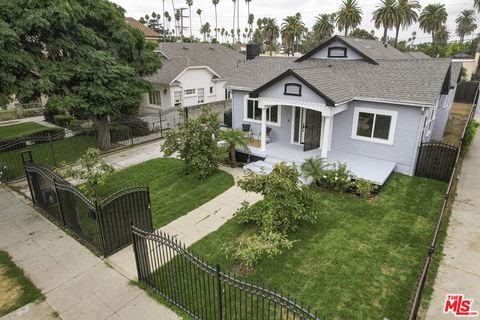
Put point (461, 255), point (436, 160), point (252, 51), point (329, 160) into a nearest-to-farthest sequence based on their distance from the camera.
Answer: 1. point (461, 255)
2. point (436, 160)
3. point (329, 160)
4. point (252, 51)

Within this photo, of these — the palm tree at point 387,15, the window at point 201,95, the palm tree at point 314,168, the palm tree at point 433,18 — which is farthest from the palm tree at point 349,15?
the palm tree at point 314,168

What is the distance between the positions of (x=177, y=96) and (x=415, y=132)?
58.9 feet

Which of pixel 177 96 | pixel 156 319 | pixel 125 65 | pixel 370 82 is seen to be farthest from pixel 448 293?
pixel 177 96

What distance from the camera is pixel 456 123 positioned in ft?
72.3

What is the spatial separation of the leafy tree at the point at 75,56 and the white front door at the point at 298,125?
8.13m

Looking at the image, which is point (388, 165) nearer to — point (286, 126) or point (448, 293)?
point (286, 126)

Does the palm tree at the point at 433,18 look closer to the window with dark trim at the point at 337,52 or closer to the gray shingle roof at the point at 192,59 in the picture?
the gray shingle roof at the point at 192,59

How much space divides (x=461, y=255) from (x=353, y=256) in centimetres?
273

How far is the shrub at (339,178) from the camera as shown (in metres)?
11.0

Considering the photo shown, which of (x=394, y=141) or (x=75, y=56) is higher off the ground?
(x=75, y=56)

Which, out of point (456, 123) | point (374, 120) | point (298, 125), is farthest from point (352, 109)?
point (456, 123)

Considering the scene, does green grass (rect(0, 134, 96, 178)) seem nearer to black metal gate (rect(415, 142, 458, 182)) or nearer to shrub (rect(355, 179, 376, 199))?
shrub (rect(355, 179, 376, 199))

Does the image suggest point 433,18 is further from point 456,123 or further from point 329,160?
point 329,160

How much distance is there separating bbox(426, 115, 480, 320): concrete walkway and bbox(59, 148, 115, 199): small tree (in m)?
10.1
